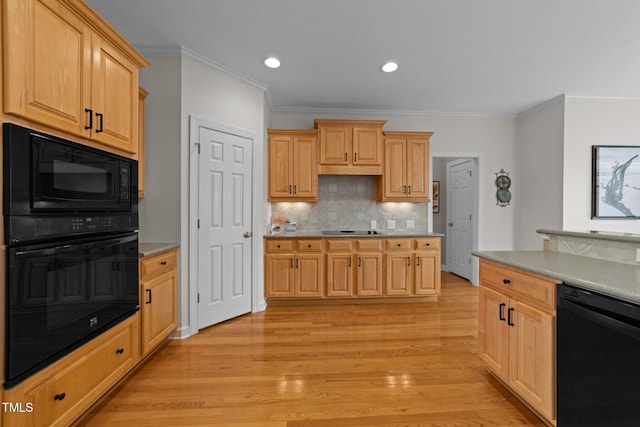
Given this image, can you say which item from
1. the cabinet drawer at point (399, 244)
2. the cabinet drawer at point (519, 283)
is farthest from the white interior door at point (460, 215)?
the cabinet drawer at point (519, 283)

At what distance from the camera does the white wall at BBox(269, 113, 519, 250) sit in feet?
14.9

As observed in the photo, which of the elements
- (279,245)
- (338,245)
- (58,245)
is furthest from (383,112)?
(58,245)

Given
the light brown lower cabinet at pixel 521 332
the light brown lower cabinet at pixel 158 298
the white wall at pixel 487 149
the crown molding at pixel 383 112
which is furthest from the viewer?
the white wall at pixel 487 149

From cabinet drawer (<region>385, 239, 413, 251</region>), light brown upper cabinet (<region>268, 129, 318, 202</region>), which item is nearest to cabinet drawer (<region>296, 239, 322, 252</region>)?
light brown upper cabinet (<region>268, 129, 318, 202</region>)

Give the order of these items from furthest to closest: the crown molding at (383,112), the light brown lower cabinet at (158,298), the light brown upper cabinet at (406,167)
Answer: the crown molding at (383,112) → the light brown upper cabinet at (406,167) → the light brown lower cabinet at (158,298)

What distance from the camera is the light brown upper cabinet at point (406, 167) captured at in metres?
4.07

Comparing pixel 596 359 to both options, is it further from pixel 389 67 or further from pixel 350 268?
pixel 389 67

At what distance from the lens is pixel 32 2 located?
130 cm

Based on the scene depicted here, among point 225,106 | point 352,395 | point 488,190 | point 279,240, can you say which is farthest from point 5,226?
point 488,190

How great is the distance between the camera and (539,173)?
4.24 meters

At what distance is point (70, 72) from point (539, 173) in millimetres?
5214

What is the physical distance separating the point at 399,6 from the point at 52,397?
3.15 metres

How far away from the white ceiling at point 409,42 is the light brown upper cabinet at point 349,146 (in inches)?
14.9

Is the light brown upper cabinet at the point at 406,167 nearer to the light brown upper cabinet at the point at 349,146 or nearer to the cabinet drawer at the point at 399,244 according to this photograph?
the light brown upper cabinet at the point at 349,146
